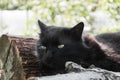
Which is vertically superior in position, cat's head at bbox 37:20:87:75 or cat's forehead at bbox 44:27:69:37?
cat's forehead at bbox 44:27:69:37

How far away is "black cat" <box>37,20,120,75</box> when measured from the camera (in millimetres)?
1543

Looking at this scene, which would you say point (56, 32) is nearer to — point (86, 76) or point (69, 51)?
point (69, 51)

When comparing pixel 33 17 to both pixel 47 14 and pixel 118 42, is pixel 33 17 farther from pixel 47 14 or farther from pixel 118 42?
pixel 118 42

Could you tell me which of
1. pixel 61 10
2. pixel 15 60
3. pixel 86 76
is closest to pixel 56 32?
pixel 15 60

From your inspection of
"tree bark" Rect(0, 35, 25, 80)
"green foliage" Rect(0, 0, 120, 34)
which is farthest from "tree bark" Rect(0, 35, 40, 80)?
"green foliage" Rect(0, 0, 120, 34)

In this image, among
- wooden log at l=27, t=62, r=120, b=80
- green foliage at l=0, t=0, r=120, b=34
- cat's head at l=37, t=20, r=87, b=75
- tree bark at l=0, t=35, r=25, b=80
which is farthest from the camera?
green foliage at l=0, t=0, r=120, b=34

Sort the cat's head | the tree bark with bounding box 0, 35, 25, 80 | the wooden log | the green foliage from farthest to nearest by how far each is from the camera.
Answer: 1. the green foliage
2. the cat's head
3. the tree bark with bounding box 0, 35, 25, 80
4. the wooden log

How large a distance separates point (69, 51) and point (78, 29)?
0.12m

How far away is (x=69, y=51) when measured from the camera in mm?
1565

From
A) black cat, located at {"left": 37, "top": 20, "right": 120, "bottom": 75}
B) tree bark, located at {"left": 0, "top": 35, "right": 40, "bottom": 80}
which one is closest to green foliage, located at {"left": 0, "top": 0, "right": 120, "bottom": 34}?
black cat, located at {"left": 37, "top": 20, "right": 120, "bottom": 75}

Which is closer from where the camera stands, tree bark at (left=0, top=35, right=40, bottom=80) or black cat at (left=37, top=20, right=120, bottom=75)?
tree bark at (left=0, top=35, right=40, bottom=80)

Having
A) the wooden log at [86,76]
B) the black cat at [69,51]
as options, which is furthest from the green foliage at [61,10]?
the wooden log at [86,76]

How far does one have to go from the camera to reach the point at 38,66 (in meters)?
1.56

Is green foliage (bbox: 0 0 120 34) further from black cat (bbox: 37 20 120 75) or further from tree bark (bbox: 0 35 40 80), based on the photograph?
tree bark (bbox: 0 35 40 80)
